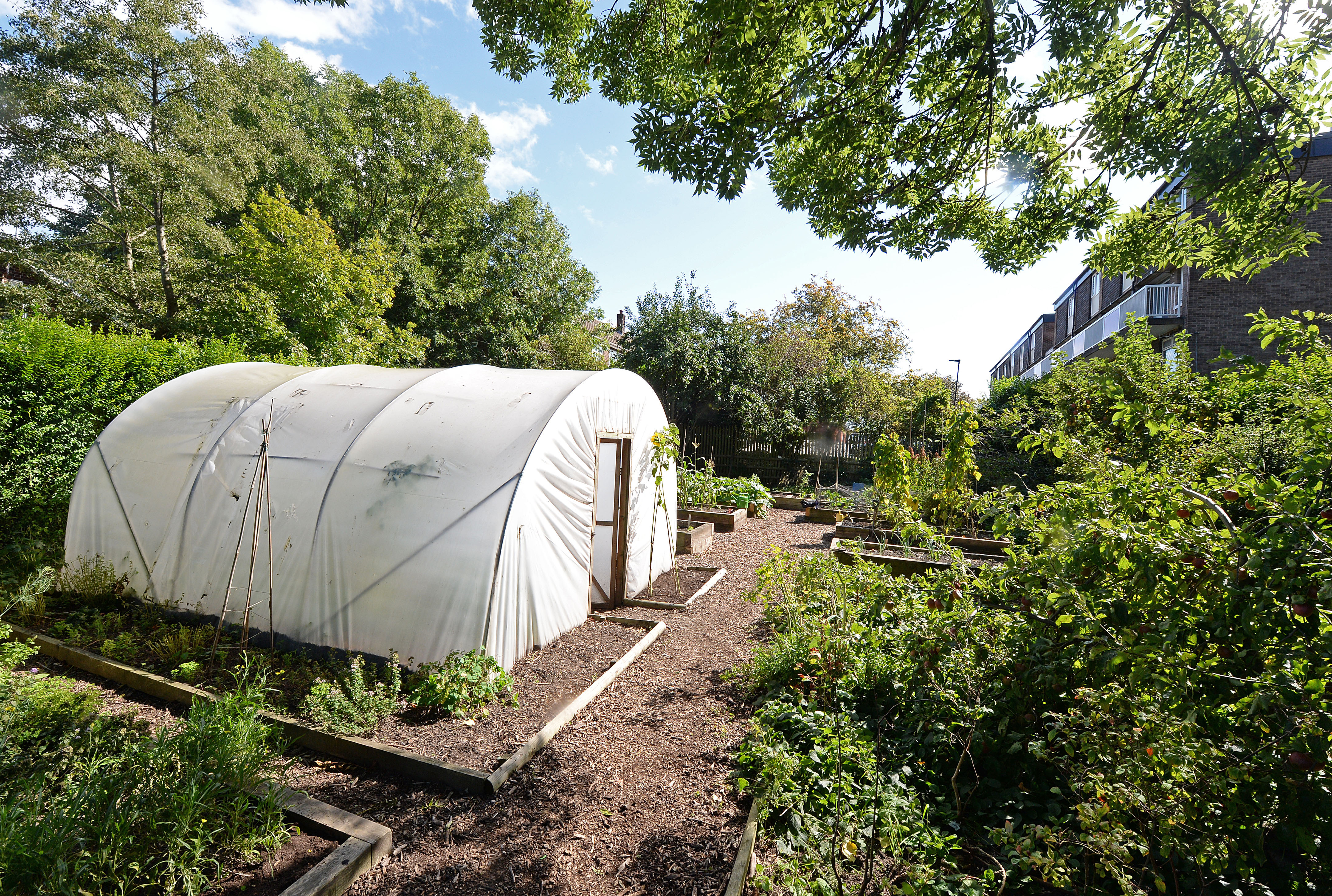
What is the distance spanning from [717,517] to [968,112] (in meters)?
8.95

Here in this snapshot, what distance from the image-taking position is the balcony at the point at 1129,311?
2025 cm

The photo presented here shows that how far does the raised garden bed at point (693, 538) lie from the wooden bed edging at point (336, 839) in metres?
6.54

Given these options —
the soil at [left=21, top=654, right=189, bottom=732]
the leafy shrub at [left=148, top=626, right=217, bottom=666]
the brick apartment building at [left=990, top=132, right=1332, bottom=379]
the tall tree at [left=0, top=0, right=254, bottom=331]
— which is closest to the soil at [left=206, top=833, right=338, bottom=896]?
the soil at [left=21, top=654, right=189, bottom=732]

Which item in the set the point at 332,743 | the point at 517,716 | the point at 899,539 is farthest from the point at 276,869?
the point at 899,539

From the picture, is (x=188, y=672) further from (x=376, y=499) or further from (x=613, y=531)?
(x=613, y=531)

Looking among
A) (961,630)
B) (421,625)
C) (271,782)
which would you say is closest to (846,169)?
(961,630)

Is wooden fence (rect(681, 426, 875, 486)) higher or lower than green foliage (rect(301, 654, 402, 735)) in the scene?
higher

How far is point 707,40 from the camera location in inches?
168

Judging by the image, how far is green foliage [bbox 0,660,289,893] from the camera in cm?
248

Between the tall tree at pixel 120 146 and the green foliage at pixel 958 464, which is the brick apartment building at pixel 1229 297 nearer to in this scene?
the green foliage at pixel 958 464

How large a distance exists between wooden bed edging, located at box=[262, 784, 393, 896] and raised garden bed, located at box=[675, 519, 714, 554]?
6536 mm

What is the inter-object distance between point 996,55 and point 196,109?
755 inches

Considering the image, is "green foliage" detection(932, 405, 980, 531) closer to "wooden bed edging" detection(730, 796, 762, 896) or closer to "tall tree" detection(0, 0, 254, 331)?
"wooden bed edging" detection(730, 796, 762, 896)

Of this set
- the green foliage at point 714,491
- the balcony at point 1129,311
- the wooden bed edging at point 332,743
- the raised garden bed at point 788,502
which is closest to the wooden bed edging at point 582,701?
the wooden bed edging at point 332,743
